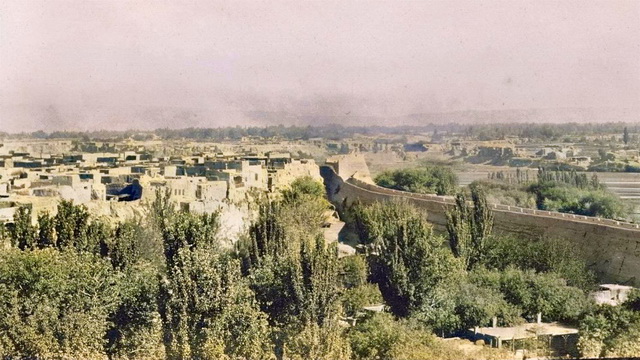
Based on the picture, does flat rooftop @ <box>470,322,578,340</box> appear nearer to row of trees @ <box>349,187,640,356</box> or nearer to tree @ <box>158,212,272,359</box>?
row of trees @ <box>349,187,640,356</box>

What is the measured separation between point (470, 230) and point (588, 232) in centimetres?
266

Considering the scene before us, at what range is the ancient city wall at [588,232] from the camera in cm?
1606

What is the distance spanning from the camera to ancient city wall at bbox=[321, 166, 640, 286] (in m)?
16.1

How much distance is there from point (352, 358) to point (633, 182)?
3498 cm

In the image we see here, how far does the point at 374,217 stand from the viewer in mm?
20797

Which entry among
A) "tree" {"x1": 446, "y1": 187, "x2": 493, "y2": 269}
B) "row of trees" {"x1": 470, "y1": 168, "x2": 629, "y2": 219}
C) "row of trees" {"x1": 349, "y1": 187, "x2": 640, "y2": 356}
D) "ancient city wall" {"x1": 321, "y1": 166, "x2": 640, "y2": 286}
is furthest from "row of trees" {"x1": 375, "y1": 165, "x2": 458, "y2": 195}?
"row of trees" {"x1": 349, "y1": 187, "x2": 640, "y2": 356}

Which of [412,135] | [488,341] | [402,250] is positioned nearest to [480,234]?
[402,250]

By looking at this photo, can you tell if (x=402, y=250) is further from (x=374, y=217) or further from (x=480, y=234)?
(x=374, y=217)

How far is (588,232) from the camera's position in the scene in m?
17.6

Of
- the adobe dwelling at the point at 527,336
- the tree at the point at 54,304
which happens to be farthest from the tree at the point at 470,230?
the tree at the point at 54,304

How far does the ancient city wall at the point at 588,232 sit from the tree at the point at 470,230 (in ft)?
5.93

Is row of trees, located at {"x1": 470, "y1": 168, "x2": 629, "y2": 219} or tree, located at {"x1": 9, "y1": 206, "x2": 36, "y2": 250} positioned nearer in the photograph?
tree, located at {"x1": 9, "y1": 206, "x2": 36, "y2": 250}

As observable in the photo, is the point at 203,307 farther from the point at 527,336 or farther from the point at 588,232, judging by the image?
the point at 588,232

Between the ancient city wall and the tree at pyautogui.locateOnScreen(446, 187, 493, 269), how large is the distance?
1.81 metres
